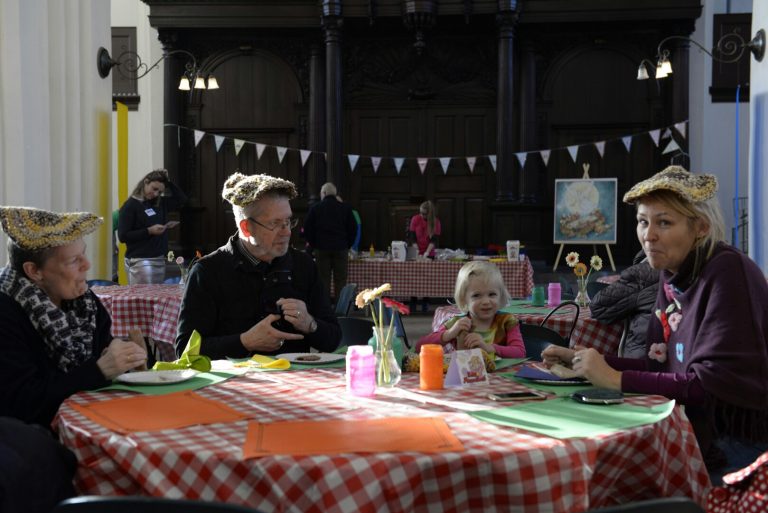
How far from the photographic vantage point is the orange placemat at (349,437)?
6.12ft

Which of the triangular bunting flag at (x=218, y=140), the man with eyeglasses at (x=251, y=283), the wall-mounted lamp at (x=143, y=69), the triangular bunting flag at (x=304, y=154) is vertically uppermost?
the wall-mounted lamp at (x=143, y=69)

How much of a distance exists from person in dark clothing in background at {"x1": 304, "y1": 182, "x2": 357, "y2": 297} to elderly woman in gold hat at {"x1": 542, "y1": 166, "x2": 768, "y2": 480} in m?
7.70

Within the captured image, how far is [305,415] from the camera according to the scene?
2230mm

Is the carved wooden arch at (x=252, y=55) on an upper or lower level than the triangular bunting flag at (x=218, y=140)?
upper

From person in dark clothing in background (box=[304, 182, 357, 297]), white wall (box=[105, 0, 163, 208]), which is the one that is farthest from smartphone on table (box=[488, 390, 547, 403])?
white wall (box=[105, 0, 163, 208])

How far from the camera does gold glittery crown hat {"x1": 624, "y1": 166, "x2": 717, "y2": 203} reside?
2641mm

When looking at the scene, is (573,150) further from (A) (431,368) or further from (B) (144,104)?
(A) (431,368)

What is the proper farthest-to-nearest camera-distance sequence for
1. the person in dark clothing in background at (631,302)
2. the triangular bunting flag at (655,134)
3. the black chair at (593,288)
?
the triangular bunting flag at (655,134)
the black chair at (593,288)
the person in dark clothing in background at (631,302)

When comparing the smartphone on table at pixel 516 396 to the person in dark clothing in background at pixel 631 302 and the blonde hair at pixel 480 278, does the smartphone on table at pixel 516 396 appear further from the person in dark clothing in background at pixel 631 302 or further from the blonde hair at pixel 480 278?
the person in dark clothing in background at pixel 631 302

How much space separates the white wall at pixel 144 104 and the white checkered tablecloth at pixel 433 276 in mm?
5767

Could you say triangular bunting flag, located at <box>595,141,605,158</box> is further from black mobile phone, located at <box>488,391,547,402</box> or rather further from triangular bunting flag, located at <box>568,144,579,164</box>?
black mobile phone, located at <box>488,391,547,402</box>

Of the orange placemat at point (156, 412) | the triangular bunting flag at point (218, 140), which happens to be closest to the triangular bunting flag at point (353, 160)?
the triangular bunting flag at point (218, 140)

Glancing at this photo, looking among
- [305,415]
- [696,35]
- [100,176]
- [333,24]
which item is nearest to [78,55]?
[100,176]

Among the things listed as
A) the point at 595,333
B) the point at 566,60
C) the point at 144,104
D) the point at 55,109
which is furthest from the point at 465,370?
the point at 144,104
